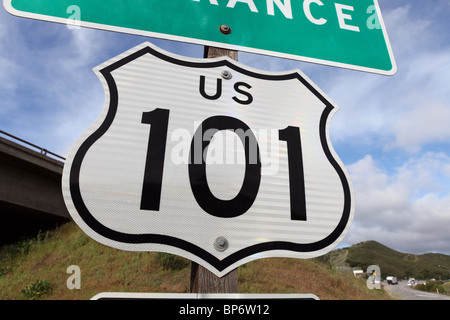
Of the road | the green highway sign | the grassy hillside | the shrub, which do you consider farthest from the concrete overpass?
the road

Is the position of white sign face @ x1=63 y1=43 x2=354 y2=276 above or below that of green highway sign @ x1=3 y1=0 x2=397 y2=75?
below

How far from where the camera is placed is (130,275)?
8352 mm

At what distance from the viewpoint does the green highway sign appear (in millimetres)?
1170

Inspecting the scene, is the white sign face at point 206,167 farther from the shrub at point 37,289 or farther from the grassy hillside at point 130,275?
the shrub at point 37,289

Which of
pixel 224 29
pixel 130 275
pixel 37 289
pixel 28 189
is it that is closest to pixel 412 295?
pixel 130 275

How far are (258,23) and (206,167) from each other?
84cm

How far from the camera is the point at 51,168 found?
12.5 meters

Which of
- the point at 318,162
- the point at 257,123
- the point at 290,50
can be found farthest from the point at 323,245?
the point at 290,50

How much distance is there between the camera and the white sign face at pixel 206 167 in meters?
0.86

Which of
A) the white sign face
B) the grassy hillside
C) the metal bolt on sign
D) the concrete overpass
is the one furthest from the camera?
the concrete overpass

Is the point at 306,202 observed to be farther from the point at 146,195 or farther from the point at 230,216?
the point at 146,195

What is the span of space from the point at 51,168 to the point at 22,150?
1.59 m

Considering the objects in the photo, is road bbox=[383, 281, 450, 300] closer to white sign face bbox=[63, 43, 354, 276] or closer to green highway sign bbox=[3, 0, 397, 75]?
green highway sign bbox=[3, 0, 397, 75]

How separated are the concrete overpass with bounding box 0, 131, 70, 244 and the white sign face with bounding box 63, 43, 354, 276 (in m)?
12.5
